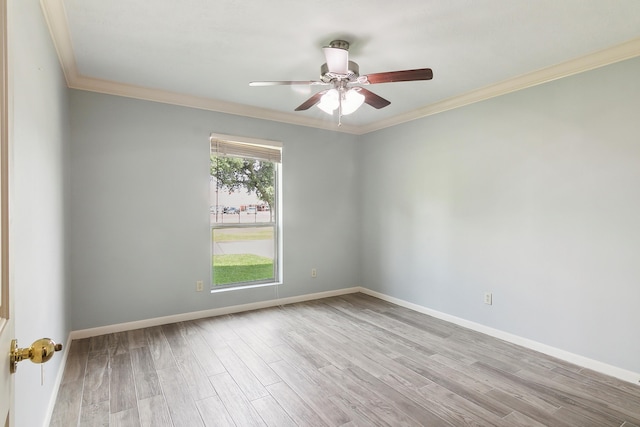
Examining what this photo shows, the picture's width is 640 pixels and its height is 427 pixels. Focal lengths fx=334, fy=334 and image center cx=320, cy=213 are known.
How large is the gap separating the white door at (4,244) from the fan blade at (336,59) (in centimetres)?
171

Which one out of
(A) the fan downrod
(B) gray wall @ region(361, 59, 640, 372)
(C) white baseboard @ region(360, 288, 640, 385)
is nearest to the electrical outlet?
(B) gray wall @ region(361, 59, 640, 372)

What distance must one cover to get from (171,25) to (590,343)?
3.93 meters

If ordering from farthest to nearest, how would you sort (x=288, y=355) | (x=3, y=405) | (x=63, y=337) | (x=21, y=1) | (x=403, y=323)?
(x=403, y=323) → (x=288, y=355) → (x=63, y=337) → (x=21, y=1) → (x=3, y=405)

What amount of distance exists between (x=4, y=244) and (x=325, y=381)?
7.23ft

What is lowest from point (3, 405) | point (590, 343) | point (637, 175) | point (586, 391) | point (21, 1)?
point (586, 391)

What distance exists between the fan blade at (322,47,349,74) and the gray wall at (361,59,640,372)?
1.92 meters

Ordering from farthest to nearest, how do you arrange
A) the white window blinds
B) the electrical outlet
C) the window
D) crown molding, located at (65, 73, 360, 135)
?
1. the window
2. the white window blinds
3. the electrical outlet
4. crown molding, located at (65, 73, 360, 135)

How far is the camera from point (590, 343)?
2.67 meters

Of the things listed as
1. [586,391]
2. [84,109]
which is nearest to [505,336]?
[586,391]

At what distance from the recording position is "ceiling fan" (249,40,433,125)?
7.04 ft

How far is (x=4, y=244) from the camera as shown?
29.0 inches

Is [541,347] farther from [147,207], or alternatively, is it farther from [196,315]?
[147,207]

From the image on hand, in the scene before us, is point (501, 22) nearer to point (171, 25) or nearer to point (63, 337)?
point (171, 25)

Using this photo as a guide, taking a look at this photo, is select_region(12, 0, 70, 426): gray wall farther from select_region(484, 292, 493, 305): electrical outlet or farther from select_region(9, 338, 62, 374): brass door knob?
select_region(484, 292, 493, 305): electrical outlet
